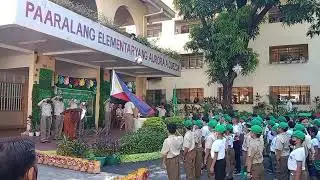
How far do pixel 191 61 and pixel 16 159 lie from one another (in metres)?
23.6

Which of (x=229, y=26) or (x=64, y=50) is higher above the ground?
(x=229, y=26)

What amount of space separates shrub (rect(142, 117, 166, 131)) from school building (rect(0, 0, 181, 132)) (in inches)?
106

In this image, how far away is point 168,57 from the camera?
19.2 meters

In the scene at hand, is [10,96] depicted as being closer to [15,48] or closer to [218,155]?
[15,48]

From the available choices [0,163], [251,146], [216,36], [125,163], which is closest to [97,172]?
[125,163]

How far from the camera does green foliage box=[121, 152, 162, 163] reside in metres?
10.2

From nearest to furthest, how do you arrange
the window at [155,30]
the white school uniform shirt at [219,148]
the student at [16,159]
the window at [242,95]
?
1. the student at [16,159]
2. the white school uniform shirt at [219,148]
3. the window at [242,95]
4. the window at [155,30]

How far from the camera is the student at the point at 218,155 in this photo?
22.6 ft

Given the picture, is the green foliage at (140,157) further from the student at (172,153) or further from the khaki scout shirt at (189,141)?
the student at (172,153)

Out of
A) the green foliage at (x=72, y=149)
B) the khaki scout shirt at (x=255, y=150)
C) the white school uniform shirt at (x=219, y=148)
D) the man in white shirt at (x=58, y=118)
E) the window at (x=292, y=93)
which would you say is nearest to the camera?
the khaki scout shirt at (x=255, y=150)

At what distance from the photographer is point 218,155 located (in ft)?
22.8

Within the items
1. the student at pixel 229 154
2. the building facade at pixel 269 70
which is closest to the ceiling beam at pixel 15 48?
the student at pixel 229 154

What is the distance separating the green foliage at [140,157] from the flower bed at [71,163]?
1856 millimetres

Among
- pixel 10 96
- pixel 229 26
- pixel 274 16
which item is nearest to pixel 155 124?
pixel 10 96
